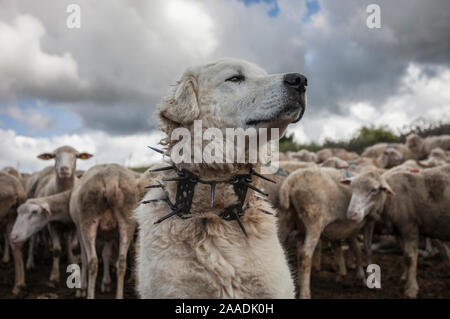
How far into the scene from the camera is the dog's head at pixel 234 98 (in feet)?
7.64

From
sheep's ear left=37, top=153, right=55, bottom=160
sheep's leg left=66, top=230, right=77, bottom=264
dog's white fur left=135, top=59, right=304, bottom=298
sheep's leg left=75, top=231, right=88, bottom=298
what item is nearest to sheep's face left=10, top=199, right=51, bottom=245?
sheep's leg left=75, top=231, right=88, bottom=298

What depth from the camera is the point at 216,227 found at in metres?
2.17

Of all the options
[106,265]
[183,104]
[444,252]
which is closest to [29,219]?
[106,265]

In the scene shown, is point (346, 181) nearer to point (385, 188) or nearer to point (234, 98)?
point (385, 188)

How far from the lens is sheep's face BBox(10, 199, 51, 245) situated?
6.85 meters

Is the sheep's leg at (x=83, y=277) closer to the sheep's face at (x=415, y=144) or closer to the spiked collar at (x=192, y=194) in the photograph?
the spiked collar at (x=192, y=194)

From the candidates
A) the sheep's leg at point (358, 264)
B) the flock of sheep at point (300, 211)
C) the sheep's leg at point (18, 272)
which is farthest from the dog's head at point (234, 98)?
the sheep's leg at point (18, 272)

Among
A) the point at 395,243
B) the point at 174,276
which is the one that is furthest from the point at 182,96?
the point at 395,243

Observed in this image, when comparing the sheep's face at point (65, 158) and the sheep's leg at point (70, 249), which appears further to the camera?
the sheep's leg at point (70, 249)

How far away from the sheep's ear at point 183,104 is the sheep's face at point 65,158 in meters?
5.91

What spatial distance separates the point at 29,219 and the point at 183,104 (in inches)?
231
